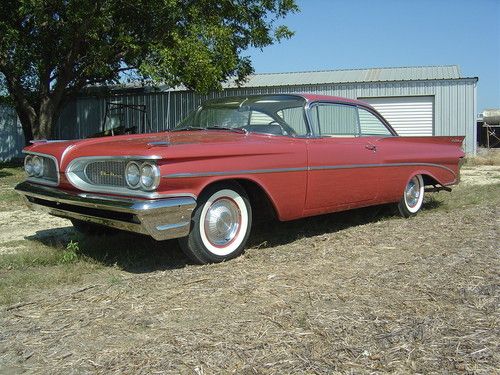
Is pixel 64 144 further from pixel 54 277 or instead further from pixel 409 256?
pixel 409 256

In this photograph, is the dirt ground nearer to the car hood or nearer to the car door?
the car door

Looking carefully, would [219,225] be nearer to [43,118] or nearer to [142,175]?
[142,175]

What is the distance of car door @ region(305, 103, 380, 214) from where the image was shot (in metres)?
5.09

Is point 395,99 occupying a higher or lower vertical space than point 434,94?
lower

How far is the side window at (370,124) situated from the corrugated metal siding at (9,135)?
18.5 metres

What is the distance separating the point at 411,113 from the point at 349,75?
5349 millimetres

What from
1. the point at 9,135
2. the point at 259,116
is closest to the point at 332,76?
the point at 9,135

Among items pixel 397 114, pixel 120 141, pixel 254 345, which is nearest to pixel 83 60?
pixel 397 114

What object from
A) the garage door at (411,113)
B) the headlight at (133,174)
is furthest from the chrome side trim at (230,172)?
the garage door at (411,113)

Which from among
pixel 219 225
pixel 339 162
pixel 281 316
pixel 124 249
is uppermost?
pixel 339 162

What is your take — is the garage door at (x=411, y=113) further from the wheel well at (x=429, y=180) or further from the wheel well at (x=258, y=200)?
the wheel well at (x=258, y=200)

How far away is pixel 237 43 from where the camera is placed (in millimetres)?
16047

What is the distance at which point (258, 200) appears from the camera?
193 inches

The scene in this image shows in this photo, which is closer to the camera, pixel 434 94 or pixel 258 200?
pixel 258 200
